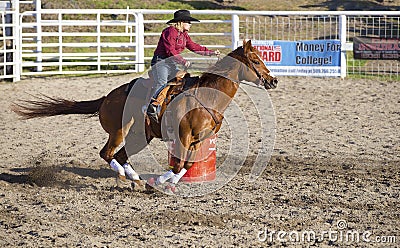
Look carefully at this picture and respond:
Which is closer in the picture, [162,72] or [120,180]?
[162,72]

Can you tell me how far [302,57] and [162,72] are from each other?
877 cm

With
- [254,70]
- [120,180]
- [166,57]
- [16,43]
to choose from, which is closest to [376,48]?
[16,43]

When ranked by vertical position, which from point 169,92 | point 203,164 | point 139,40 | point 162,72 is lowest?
point 203,164

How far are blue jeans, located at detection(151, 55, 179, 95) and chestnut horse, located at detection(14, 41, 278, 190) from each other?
0.35 ft

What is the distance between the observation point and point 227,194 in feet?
23.1

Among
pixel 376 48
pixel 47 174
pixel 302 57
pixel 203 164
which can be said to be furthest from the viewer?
pixel 302 57

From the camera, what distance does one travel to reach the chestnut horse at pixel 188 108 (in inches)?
270

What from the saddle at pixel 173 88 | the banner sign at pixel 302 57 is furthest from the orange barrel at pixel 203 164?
the banner sign at pixel 302 57

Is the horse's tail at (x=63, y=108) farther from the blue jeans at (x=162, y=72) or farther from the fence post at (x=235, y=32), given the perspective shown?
the fence post at (x=235, y=32)

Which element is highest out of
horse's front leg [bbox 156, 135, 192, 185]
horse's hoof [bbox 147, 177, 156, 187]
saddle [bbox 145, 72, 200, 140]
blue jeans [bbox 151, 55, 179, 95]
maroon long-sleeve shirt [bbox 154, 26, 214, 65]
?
maroon long-sleeve shirt [bbox 154, 26, 214, 65]

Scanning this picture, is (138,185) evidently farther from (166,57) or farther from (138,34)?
(138,34)

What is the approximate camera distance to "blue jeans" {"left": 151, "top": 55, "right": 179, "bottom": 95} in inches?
275

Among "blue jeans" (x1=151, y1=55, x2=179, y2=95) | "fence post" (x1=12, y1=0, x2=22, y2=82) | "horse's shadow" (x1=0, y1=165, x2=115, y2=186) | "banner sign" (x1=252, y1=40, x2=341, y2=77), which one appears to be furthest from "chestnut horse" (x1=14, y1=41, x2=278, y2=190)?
"fence post" (x1=12, y1=0, x2=22, y2=82)

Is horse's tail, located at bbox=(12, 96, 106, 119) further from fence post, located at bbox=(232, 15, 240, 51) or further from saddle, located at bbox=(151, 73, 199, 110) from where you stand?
fence post, located at bbox=(232, 15, 240, 51)
